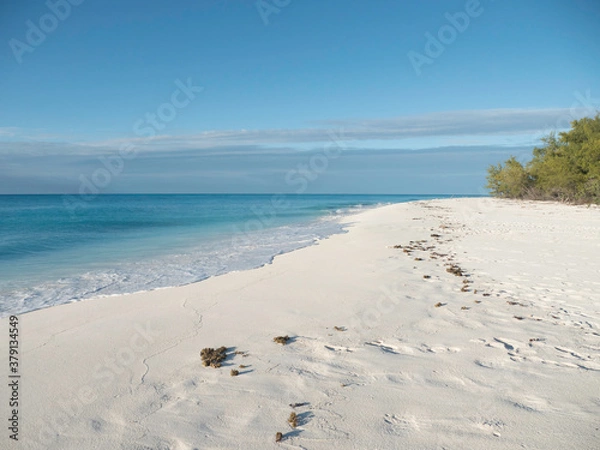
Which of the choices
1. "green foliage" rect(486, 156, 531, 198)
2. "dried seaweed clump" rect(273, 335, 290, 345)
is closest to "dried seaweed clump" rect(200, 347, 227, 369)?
"dried seaweed clump" rect(273, 335, 290, 345)

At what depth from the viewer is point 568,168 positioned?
31875mm

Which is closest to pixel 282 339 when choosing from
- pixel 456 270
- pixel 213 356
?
pixel 213 356

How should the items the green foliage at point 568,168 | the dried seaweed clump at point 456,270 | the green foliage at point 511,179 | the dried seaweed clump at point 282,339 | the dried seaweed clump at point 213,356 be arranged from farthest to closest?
1. the green foliage at point 511,179
2. the green foliage at point 568,168
3. the dried seaweed clump at point 456,270
4. the dried seaweed clump at point 282,339
5. the dried seaweed clump at point 213,356

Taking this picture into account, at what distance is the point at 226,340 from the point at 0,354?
8.81 feet

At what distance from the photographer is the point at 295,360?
162 inches

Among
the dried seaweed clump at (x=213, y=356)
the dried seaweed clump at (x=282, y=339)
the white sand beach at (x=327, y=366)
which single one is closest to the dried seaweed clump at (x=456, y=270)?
the white sand beach at (x=327, y=366)

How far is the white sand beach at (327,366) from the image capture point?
2.89 metres

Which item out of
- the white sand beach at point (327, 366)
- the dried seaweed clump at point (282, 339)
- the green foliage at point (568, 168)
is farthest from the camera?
the green foliage at point (568, 168)

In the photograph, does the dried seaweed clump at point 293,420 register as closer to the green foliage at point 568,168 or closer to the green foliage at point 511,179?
the green foliage at point 568,168

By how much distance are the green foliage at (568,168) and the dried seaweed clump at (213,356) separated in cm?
3300

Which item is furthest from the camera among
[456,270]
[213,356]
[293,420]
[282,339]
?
[456,270]

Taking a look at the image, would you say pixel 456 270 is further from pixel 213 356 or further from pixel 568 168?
pixel 568 168

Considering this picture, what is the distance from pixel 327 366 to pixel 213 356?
49.9 inches

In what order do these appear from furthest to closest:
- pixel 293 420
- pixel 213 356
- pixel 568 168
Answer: pixel 568 168 < pixel 213 356 < pixel 293 420
